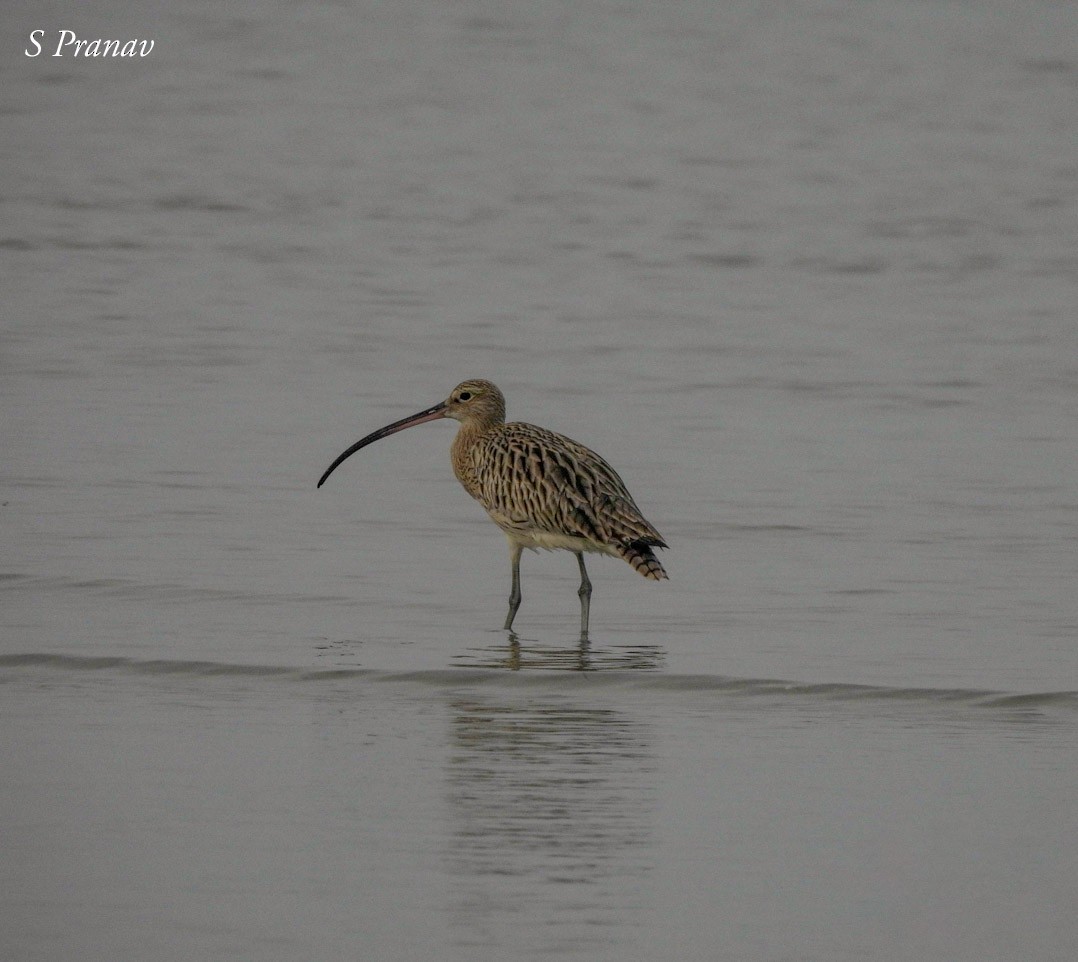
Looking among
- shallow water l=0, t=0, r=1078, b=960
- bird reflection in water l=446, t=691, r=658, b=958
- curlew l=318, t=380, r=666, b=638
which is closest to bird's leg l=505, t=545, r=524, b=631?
curlew l=318, t=380, r=666, b=638

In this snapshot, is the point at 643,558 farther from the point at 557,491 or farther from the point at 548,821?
the point at 548,821

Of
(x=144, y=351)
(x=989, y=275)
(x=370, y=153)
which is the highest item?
(x=370, y=153)

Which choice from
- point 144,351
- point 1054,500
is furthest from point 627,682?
point 144,351

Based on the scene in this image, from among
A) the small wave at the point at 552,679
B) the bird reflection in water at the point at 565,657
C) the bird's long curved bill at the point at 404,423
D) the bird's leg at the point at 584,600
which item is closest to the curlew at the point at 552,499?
the bird's leg at the point at 584,600

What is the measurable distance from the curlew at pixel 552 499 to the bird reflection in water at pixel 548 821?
1843 mm

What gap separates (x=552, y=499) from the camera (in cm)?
1001

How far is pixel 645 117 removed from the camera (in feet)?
103

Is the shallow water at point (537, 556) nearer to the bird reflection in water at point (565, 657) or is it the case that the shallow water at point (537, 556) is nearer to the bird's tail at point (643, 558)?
the bird reflection in water at point (565, 657)

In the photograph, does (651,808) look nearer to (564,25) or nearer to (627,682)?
(627,682)

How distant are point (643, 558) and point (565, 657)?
99 centimetres

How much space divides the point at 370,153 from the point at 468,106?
12.5ft

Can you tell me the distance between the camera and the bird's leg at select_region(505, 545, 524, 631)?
31.3 ft

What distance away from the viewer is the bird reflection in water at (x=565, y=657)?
337 inches

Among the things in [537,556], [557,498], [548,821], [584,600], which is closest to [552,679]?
[584,600]
